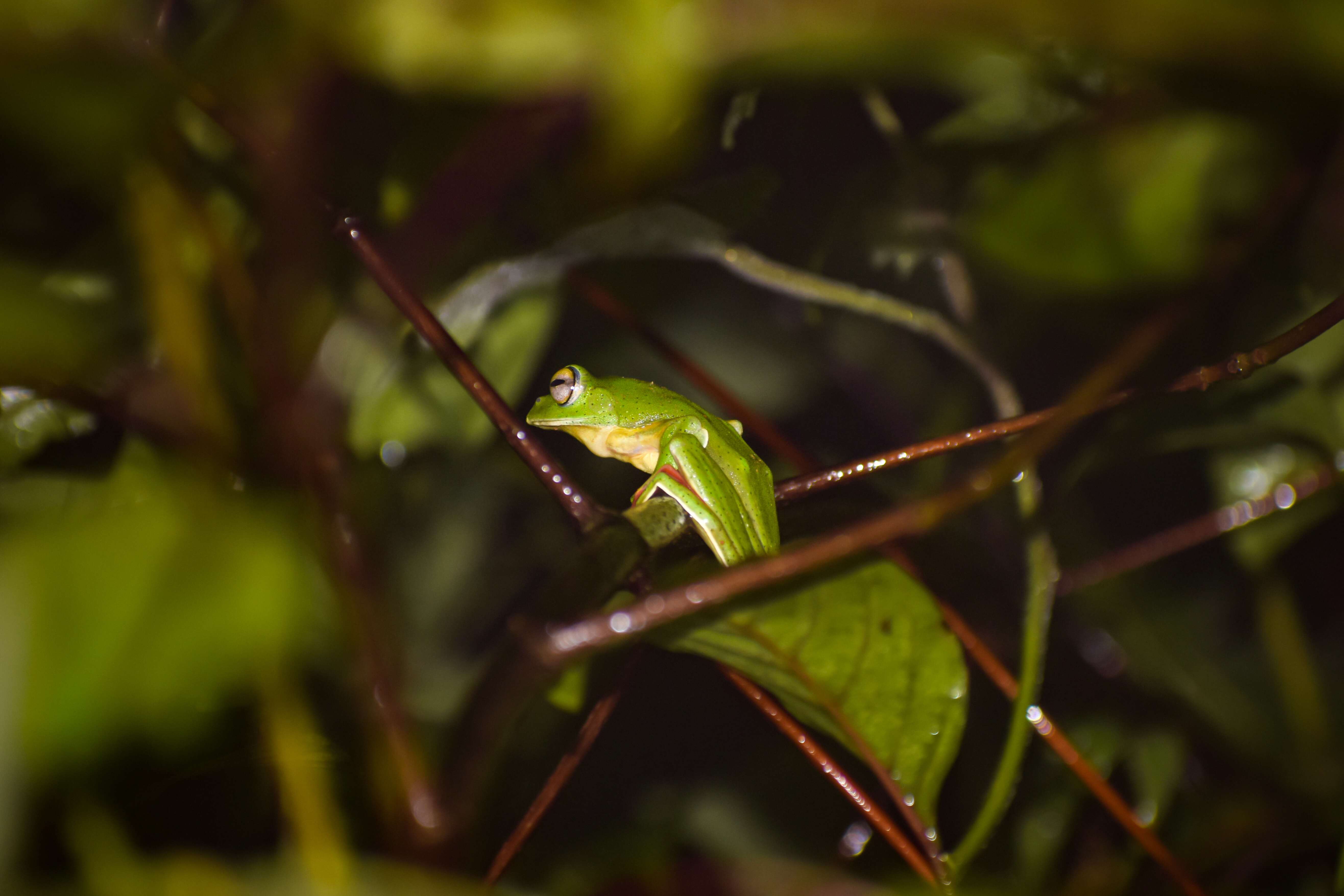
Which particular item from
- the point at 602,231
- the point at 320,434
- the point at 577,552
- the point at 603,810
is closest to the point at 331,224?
the point at 320,434

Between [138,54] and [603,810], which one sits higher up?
[138,54]

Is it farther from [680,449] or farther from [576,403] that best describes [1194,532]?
[576,403]

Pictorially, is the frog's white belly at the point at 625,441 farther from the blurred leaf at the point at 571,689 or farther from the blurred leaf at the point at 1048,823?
the blurred leaf at the point at 1048,823

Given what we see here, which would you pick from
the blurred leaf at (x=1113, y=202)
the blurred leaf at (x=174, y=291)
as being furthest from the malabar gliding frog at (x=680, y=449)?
the blurred leaf at (x=1113, y=202)

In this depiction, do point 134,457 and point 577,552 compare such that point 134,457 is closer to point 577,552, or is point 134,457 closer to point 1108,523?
point 577,552

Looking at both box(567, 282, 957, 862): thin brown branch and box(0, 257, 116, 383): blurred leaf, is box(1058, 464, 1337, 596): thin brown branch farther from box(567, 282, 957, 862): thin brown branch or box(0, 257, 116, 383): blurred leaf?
box(0, 257, 116, 383): blurred leaf
